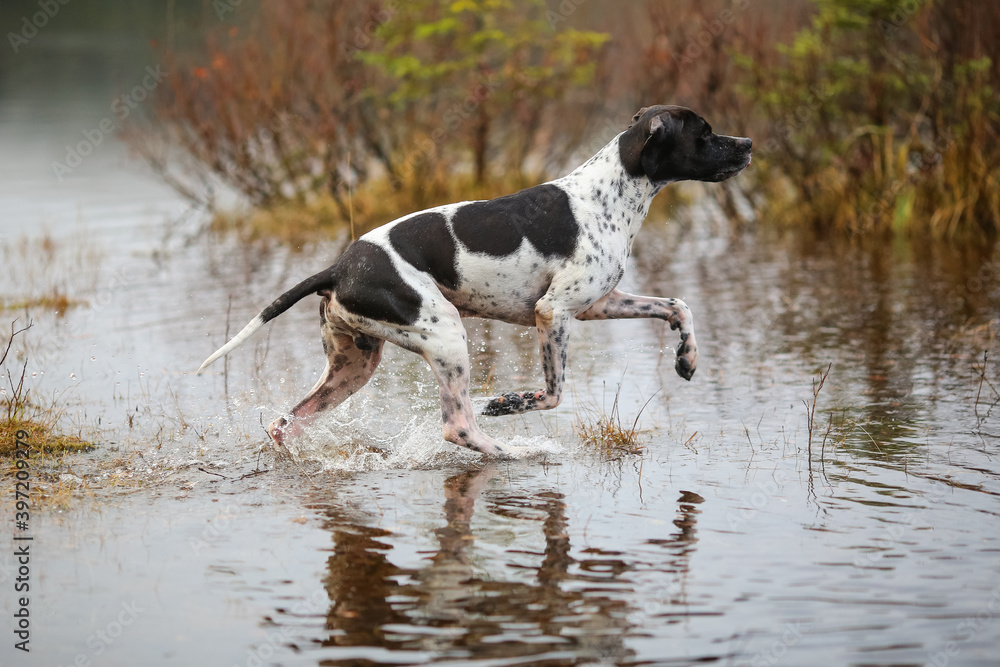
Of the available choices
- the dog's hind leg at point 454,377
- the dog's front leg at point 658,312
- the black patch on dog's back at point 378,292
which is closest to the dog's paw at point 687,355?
the dog's front leg at point 658,312

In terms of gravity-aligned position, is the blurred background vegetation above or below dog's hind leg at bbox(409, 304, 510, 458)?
above

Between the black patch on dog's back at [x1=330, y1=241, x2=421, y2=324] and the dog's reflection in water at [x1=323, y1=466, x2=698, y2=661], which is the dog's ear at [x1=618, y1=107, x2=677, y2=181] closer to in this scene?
the black patch on dog's back at [x1=330, y1=241, x2=421, y2=324]

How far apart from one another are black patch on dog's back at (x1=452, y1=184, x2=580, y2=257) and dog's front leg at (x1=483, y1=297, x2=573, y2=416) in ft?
1.01

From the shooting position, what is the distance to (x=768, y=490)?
5.28m

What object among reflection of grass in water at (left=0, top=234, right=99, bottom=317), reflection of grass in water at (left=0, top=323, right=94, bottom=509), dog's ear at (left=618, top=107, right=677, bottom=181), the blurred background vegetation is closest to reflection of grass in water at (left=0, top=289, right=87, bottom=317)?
reflection of grass in water at (left=0, top=234, right=99, bottom=317)

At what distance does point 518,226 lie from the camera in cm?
591

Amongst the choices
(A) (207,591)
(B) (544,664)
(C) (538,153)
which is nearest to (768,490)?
(B) (544,664)

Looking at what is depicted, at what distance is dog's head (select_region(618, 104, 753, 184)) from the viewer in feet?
19.9

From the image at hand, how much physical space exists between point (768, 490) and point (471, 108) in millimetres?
10437

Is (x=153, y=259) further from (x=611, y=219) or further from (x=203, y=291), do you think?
(x=611, y=219)

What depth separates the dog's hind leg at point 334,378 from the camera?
20.1 feet

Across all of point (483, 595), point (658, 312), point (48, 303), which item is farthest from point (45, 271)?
point (483, 595)

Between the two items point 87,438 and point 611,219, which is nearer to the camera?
point 611,219

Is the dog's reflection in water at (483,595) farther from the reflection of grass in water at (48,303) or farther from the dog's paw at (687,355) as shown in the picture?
the reflection of grass in water at (48,303)
